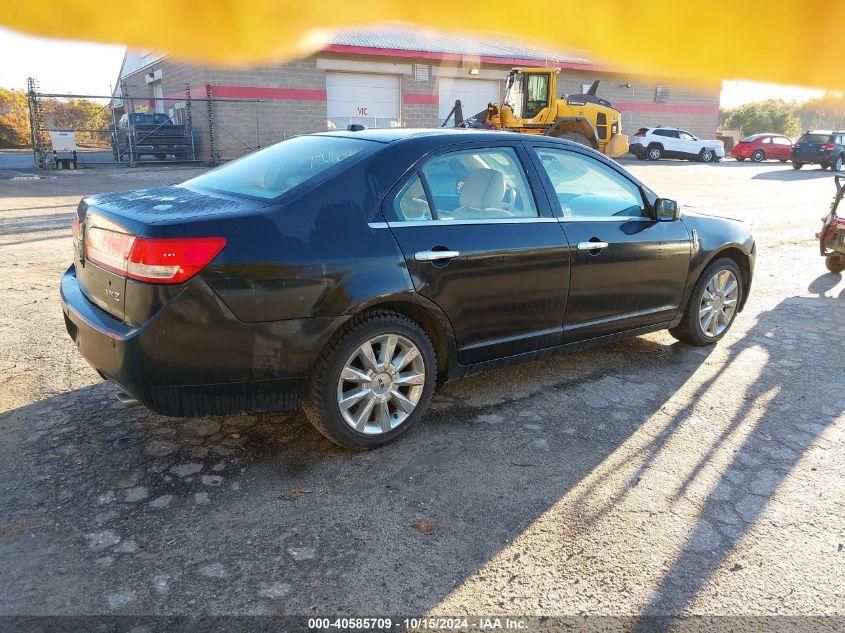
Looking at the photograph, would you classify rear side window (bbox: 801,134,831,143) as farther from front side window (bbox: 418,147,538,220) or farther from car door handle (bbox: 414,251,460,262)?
car door handle (bbox: 414,251,460,262)

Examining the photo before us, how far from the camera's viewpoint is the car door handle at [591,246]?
403 cm

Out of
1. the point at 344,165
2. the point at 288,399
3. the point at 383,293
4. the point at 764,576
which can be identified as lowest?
the point at 764,576

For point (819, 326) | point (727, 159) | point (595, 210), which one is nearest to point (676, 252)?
point (595, 210)

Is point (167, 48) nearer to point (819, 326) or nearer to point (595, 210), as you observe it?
point (595, 210)

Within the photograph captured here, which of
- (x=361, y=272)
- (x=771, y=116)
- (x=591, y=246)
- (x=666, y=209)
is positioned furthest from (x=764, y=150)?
(x=771, y=116)

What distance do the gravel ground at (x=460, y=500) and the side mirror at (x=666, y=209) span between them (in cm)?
103

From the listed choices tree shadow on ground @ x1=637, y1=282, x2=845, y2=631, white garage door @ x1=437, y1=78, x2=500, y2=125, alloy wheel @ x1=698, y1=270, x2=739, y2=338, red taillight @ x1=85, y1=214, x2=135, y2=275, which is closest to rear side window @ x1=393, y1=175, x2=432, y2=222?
red taillight @ x1=85, y1=214, x2=135, y2=275

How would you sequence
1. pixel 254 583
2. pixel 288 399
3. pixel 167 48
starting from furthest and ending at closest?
pixel 288 399, pixel 254 583, pixel 167 48

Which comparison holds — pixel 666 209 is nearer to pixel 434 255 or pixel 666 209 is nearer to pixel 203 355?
pixel 434 255

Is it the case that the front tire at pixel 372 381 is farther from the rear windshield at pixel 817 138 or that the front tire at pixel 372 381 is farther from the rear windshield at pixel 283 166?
the rear windshield at pixel 817 138

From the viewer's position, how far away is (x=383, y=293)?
324 centimetres

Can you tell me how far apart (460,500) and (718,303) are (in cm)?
308

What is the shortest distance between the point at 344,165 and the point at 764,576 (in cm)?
253

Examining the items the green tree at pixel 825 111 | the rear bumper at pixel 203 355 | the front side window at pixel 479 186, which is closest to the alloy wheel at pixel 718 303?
the front side window at pixel 479 186
